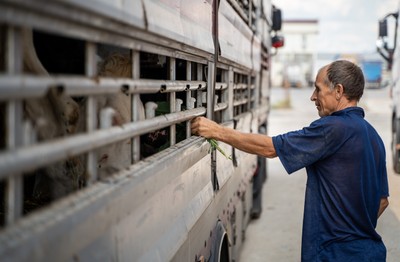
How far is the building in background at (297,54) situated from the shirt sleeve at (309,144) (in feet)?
116

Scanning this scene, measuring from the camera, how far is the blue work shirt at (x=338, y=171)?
246cm

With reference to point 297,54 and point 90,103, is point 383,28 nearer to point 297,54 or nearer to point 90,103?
point 90,103

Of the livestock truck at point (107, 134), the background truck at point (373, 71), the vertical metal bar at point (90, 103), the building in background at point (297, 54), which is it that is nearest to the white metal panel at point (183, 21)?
the livestock truck at point (107, 134)

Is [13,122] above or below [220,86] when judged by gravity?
below

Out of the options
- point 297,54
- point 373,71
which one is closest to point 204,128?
point 297,54

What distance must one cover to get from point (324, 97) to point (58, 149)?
74.7 inches

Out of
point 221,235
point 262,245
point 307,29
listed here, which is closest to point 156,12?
point 221,235

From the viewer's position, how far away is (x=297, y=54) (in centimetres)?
4262

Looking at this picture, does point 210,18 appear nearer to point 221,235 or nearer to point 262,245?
point 221,235

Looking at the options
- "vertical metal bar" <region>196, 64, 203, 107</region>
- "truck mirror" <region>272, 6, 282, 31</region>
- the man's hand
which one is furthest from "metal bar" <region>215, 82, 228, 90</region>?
"truck mirror" <region>272, 6, 282, 31</region>

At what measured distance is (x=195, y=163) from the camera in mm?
2344

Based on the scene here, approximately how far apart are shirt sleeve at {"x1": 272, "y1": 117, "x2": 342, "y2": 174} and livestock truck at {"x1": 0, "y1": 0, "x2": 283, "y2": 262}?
45 centimetres

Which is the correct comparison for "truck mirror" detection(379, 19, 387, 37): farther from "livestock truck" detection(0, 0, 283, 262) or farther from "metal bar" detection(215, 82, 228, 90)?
"livestock truck" detection(0, 0, 283, 262)

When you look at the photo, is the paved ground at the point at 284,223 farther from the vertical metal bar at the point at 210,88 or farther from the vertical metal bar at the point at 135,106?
the vertical metal bar at the point at 135,106
